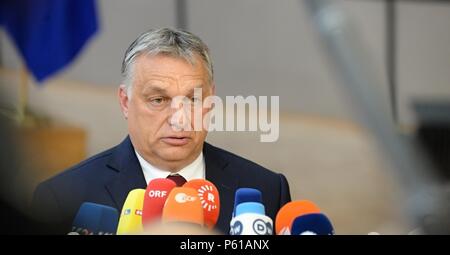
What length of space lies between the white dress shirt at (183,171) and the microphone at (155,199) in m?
0.30

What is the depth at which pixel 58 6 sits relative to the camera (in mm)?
2141

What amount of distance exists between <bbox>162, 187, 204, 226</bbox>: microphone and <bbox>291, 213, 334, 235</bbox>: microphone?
0.76 feet

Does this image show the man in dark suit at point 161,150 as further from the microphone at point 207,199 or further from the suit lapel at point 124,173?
the microphone at point 207,199

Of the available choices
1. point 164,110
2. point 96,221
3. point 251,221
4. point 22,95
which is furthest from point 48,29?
point 251,221

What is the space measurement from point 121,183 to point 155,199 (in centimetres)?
35

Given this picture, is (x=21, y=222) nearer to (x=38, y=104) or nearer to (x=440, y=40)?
(x=38, y=104)

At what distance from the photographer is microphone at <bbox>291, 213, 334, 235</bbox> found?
1500 millimetres

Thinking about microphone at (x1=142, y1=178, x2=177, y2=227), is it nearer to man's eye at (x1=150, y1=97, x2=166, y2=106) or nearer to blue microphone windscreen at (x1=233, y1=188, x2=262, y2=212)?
blue microphone windscreen at (x1=233, y1=188, x2=262, y2=212)

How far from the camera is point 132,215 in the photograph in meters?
1.60

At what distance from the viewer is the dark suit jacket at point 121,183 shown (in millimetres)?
1789

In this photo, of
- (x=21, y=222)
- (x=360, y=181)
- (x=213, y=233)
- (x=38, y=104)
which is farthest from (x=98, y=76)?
(x=360, y=181)

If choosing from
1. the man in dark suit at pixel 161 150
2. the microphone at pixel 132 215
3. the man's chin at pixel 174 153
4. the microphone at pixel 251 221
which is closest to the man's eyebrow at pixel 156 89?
the man in dark suit at pixel 161 150

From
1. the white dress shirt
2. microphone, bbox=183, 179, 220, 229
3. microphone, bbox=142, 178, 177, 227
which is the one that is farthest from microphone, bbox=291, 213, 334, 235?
the white dress shirt
